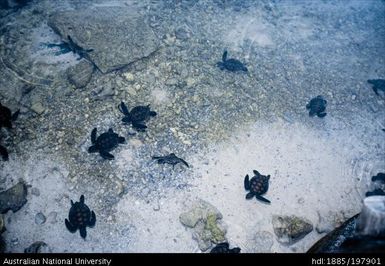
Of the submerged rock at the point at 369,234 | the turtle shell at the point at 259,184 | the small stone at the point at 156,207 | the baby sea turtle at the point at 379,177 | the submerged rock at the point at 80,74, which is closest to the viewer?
the submerged rock at the point at 369,234

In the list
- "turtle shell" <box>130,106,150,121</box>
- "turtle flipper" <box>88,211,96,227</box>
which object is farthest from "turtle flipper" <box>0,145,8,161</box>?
"turtle shell" <box>130,106,150,121</box>

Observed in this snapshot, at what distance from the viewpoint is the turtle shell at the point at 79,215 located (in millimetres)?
4168

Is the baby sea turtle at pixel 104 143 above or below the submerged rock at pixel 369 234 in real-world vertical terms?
below

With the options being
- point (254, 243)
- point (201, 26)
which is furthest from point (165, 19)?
point (254, 243)

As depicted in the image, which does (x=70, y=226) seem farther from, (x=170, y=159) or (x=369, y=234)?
(x=369, y=234)

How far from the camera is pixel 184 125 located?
5.59 meters

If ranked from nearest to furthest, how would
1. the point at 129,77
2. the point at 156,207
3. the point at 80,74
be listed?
1. the point at 156,207
2. the point at 80,74
3. the point at 129,77

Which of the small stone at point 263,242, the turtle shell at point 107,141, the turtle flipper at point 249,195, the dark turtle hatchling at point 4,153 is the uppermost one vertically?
the turtle shell at point 107,141

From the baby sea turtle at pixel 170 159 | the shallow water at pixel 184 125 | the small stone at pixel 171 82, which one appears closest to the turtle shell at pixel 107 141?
the shallow water at pixel 184 125

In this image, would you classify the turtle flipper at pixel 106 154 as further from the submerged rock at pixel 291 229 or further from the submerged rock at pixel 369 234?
the submerged rock at pixel 369 234

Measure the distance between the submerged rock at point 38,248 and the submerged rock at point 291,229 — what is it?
136 inches

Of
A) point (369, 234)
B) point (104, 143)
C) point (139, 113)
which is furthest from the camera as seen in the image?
point (139, 113)

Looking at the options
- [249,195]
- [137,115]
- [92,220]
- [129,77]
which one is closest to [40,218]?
[92,220]

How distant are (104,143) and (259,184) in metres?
2.70
